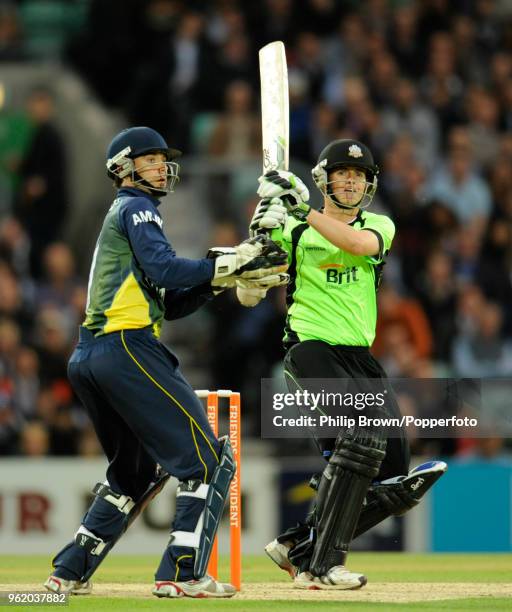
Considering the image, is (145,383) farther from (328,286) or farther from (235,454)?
(328,286)

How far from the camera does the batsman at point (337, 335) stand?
295 inches

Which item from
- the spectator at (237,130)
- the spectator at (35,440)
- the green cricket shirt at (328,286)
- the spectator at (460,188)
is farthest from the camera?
the spectator at (237,130)

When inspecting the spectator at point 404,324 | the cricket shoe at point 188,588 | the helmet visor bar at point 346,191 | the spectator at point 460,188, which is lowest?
the cricket shoe at point 188,588

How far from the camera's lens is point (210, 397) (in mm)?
7629

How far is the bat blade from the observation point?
774 cm

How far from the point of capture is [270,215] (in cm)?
741

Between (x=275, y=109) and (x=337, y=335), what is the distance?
1.20 m

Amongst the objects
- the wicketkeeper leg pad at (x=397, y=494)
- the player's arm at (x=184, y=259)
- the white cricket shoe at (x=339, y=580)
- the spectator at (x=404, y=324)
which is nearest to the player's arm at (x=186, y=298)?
the player's arm at (x=184, y=259)

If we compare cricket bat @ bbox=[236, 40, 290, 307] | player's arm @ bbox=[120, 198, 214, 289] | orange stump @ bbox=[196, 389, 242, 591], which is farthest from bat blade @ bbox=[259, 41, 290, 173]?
orange stump @ bbox=[196, 389, 242, 591]

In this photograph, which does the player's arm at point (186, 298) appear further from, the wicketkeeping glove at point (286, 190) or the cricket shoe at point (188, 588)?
the cricket shoe at point (188, 588)

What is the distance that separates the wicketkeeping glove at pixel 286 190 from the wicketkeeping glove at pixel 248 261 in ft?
0.86

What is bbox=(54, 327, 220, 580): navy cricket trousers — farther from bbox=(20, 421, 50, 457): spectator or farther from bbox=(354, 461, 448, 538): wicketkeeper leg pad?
bbox=(20, 421, 50, 457): spectator

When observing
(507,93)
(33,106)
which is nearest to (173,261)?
(33,106)

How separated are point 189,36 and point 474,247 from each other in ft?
11.1
